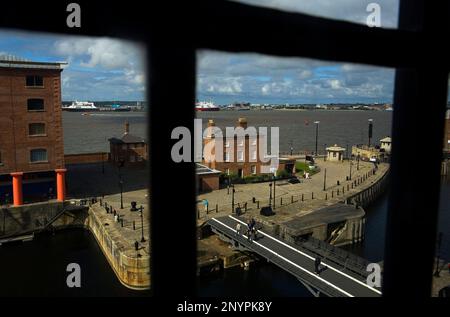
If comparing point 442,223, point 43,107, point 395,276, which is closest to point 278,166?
point 442,223

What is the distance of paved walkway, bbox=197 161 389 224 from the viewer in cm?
2841

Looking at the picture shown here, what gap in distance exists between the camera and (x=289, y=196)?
3284 centimetres

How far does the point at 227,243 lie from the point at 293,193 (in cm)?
1115

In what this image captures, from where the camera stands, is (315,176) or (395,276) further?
(315,176)

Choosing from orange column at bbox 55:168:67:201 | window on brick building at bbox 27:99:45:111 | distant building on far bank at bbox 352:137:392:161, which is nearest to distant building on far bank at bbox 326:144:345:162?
distant building on far bank at bbox 352:137:392:161

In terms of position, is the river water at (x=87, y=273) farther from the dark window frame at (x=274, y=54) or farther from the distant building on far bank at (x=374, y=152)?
the distant building on far bank at (x=374, y=152)

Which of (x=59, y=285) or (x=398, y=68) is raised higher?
(x=398, y=68)

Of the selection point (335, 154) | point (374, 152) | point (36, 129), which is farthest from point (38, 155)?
point (374, 152)

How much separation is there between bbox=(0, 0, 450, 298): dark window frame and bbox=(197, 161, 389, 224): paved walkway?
24.3 meters

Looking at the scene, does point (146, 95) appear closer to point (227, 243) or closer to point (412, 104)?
point (412, 104)

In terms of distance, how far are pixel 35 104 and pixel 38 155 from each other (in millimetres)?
3565

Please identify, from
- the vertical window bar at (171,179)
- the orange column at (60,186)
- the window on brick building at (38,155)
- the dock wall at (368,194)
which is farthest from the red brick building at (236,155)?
the vertical window bar at (171,179)

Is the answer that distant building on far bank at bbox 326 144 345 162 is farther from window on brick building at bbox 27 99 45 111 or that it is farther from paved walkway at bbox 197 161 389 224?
window on brick building at bbox 27 99 45 111

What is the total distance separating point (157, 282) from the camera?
1.20 m
